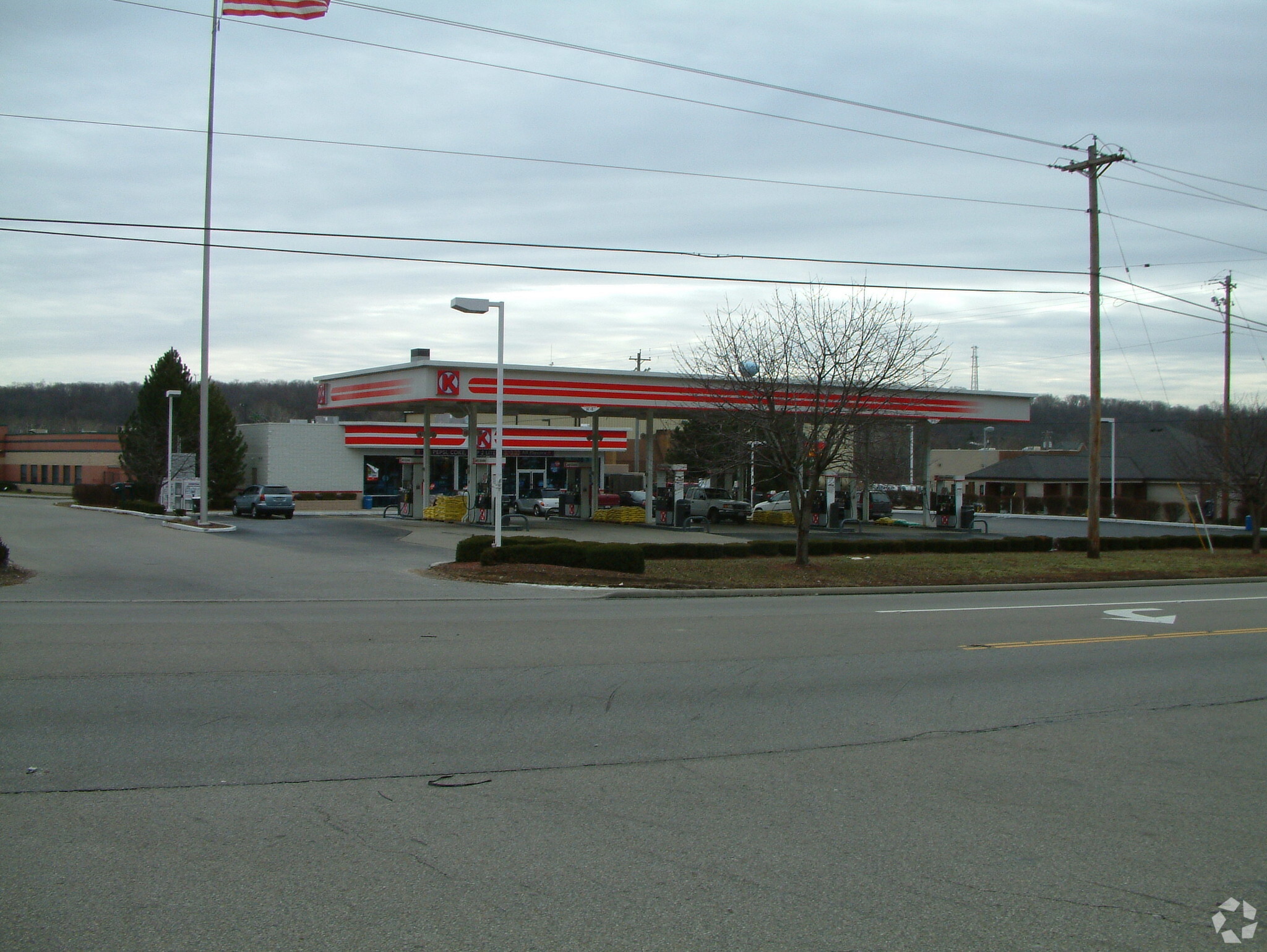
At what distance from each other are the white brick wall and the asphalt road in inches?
1755

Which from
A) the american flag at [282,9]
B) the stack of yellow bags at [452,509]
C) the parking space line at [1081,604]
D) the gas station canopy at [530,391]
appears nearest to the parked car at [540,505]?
the stack of yellow bags at [452,509]

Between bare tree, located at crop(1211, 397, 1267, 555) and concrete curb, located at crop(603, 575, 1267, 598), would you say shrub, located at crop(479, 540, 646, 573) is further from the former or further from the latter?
bare tree, located at crop(1211, 397, 1267, 555)

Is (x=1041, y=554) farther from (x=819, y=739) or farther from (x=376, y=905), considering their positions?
(x=376, y=905)

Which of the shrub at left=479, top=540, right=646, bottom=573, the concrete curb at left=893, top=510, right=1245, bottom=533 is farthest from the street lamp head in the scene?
the concrete curb at left=893, top=510, right=1245, bottom=533

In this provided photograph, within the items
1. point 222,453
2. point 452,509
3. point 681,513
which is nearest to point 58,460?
point 222,453

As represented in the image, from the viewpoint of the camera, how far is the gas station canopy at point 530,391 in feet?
112

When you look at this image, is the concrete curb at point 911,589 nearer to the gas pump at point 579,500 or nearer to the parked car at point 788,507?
the parked car at point 788,507

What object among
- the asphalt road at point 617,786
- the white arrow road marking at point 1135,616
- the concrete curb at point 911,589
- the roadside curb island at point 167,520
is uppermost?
the roadside curb island at point 167,520

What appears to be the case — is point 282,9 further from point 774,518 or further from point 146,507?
point 146,507

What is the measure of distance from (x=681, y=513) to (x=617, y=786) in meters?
34.2

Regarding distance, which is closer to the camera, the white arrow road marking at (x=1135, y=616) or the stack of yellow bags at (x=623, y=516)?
the white arrow road marking at (x=1135, y=616)

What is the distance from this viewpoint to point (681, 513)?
40875 mm

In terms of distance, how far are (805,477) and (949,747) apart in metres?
16.4

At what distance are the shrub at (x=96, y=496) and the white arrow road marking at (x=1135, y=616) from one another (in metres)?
51.9
